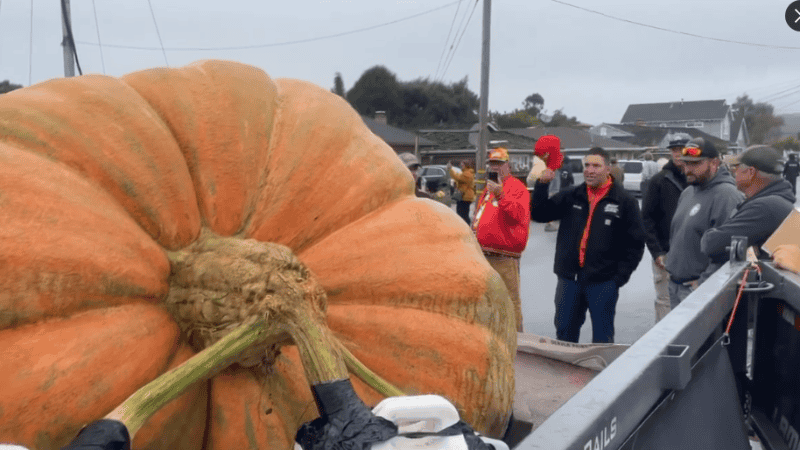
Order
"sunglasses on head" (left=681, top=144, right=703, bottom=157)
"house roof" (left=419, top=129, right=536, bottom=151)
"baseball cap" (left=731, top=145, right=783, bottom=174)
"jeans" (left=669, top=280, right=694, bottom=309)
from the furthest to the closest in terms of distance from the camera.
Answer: "house roof" (left=419, top=129, right=536, bottom=151), "jeans" (left=669, top=280, right=694, bottom=309), "sunglasses on head" (left=681, top=144, right=703, bottom=157), "baseball cap" (left=731, top=145, right=783, bottom=174)

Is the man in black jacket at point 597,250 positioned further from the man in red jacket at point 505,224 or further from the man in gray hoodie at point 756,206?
the man in gray hoodie at point 756,206

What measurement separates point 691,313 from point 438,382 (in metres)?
1.06

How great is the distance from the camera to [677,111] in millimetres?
92375

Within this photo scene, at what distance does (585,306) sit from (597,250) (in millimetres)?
476

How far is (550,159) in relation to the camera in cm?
519

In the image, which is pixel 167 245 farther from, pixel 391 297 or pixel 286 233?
pixel 391 297

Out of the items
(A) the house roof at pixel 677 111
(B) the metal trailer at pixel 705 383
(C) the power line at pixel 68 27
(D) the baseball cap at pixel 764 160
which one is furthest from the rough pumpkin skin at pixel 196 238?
(A) the house roof at pixel 677 111

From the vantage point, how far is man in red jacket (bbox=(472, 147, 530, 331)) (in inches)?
215

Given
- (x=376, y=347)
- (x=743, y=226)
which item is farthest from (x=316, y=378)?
(x=743, y=226)

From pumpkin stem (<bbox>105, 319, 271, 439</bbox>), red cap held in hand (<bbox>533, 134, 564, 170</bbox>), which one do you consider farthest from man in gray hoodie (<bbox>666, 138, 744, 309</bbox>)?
pumpkin stem (<bbox>105, 319, 271, 439</bbox>)

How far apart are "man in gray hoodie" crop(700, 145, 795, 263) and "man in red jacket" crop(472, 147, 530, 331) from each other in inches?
53.0

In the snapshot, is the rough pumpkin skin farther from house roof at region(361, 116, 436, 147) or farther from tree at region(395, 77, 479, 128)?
tree at region(395, 77, 479, 128)

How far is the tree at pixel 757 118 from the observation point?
261ft

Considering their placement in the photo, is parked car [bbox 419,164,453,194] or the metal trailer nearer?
the metal trailer
